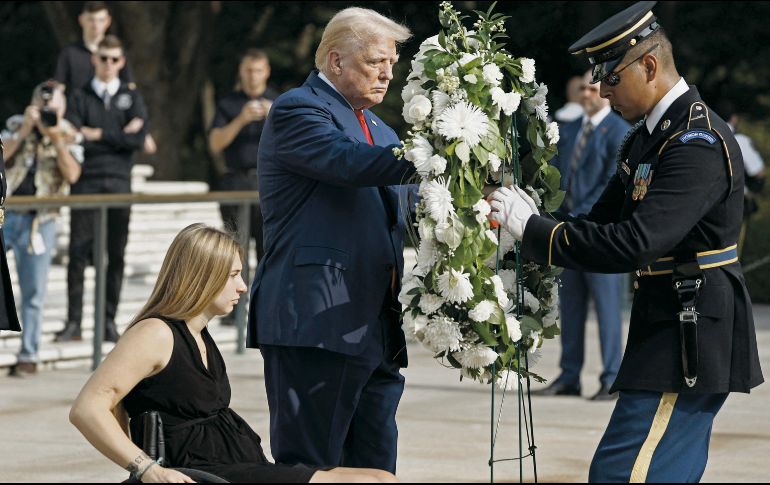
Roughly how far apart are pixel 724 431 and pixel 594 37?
4.47 m

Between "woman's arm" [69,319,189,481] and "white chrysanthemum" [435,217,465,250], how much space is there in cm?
84

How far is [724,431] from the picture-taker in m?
8.70

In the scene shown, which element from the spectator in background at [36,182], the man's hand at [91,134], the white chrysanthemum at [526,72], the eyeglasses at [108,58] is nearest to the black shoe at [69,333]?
the spectator in background at [36,182]

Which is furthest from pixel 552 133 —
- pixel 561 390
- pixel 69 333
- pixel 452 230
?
pixel 69 333

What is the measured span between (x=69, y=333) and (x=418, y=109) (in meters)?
6.78

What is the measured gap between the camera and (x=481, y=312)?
15.6ft

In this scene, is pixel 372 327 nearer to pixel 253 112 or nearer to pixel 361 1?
pixel 253 112

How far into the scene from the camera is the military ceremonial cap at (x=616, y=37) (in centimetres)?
463

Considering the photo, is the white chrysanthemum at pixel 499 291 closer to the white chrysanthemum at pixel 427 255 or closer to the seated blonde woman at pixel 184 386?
the white chrysanthemum at pixel 427 255

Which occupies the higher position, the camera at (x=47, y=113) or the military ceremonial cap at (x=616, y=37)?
the military ceremonial cap at (x=616, y=37)

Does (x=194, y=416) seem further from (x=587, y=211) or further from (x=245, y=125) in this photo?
(x=245, y=125)

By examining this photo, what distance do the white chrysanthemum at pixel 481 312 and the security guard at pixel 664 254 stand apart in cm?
21

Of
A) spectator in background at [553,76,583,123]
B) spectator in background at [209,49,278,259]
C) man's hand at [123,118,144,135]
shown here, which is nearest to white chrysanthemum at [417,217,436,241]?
spectator in background at [553,76,583,123]

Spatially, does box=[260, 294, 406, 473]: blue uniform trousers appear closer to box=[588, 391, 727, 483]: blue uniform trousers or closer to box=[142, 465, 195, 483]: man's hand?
box=[142, 465, 195, 483]: man's hand
